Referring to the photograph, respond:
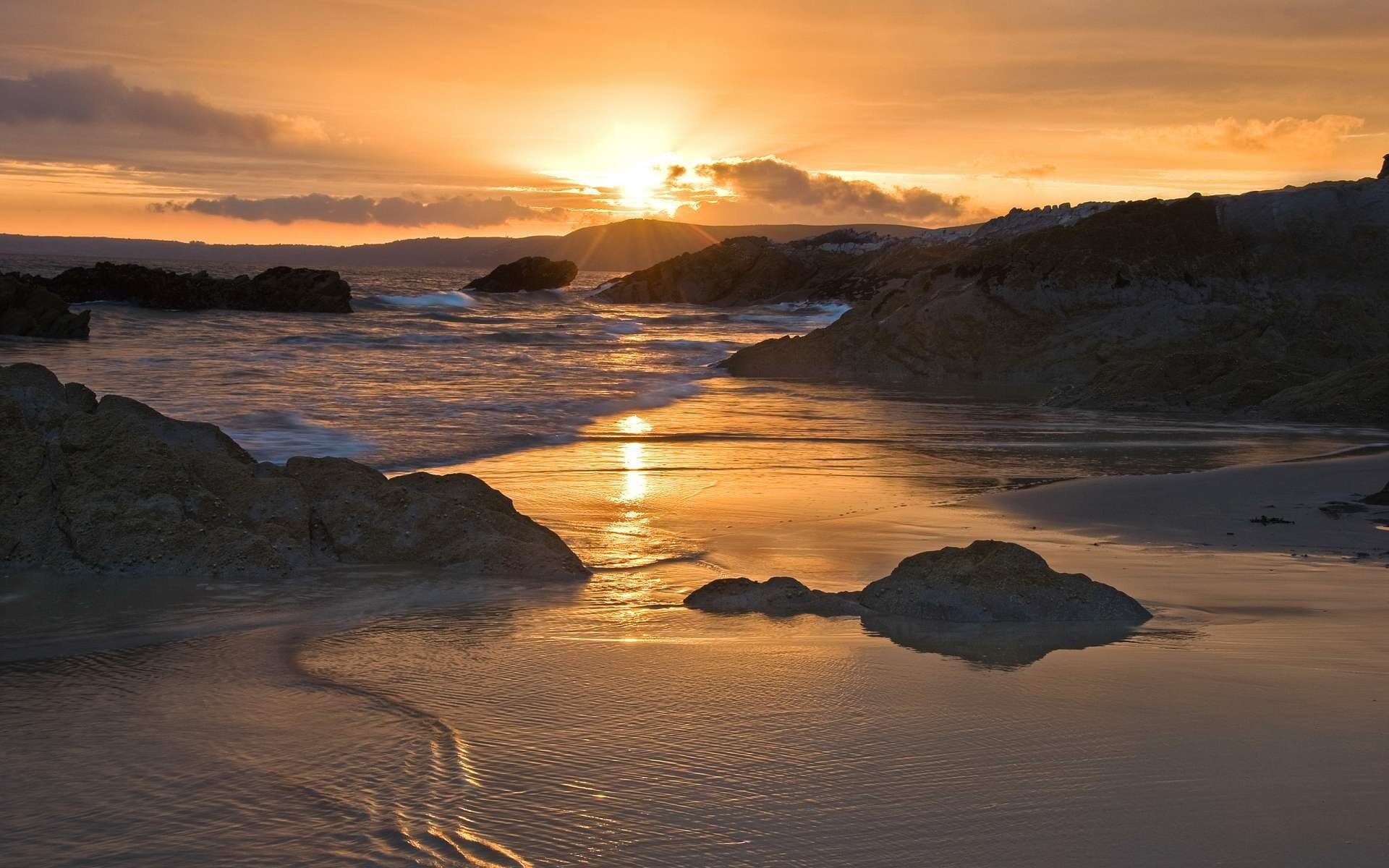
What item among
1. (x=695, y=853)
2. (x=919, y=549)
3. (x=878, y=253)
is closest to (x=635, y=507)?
(x=919, y=549)

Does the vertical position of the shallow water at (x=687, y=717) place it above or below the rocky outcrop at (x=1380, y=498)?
below

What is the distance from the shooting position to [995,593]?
5441 mm

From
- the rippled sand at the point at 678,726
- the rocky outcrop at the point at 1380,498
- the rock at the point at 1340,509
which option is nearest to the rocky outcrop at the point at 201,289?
the rippled sand at the point at 678,726

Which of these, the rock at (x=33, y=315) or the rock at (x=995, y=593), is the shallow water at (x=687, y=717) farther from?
the rock at (x=33, y=315)

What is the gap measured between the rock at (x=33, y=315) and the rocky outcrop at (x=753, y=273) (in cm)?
4435

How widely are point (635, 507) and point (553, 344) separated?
30147mm

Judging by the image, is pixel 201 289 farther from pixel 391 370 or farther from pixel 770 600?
pixel 770 600

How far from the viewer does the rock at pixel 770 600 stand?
5.56 m

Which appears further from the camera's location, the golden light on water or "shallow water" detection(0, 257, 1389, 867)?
the golden light on water

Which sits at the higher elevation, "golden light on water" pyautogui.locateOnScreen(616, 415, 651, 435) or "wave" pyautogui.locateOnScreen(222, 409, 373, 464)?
"golden light on water" pyautogui.locateOnScreen(616, 415, 651, 435)

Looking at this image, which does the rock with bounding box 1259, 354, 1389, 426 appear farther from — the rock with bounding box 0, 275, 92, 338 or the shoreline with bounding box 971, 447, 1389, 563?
the rock with bounding box 0, 275, 92, 338

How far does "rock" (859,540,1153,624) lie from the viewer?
5.37m

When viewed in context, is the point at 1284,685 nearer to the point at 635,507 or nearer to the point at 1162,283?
the point at 635,507

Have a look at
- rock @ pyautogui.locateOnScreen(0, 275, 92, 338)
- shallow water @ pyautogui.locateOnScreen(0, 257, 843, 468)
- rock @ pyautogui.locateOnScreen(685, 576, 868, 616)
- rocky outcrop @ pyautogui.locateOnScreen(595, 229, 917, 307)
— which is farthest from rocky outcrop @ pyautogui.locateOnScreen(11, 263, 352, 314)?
rock @ pyautogui.locateOnScreen(685, 576, 868, 616)
